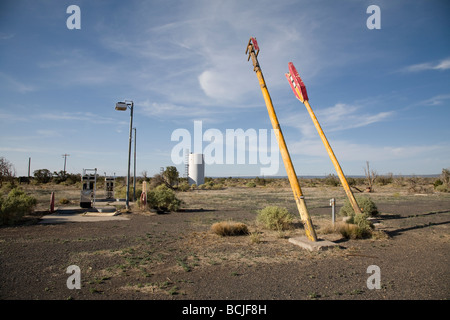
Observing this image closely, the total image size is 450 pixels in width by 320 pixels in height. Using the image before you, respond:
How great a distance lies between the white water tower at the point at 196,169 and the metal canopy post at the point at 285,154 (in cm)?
4408

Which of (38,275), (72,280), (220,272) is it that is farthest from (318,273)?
(38,275)

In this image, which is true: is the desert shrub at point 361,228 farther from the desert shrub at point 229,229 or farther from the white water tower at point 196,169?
the white water tower at point 196,169

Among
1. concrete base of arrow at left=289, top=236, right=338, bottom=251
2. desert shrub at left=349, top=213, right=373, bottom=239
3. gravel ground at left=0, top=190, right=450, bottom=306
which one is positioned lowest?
gravel ground at left=0, top=190, right=450, bottom=306

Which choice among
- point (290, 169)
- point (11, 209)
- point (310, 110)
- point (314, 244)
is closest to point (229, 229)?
point (314, 244)

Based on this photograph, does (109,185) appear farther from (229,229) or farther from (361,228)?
(361,228)

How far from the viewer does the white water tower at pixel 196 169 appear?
2088 inches

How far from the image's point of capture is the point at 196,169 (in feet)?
174

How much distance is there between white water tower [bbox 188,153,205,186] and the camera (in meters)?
53.0

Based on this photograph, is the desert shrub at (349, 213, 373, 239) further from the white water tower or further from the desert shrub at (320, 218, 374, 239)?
the white water tower

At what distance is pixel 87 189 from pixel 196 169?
3566cm

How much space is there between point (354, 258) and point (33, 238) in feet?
32.4

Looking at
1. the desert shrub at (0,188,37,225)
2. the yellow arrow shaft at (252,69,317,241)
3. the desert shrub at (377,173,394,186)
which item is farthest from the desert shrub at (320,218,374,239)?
the desert shrub at (377,173,394,186)

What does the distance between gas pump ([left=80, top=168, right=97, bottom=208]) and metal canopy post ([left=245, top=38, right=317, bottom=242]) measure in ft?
41.2
